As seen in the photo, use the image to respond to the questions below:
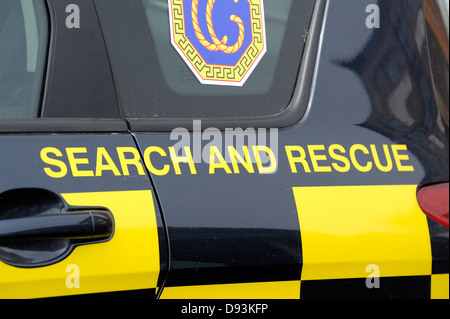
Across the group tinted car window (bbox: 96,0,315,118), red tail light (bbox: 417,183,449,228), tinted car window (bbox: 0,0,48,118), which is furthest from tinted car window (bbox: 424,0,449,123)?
tinted car window (bbox: 0,0,48,118)

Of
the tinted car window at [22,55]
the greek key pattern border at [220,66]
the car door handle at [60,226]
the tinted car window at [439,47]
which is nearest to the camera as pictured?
the car door handle at [60,226]

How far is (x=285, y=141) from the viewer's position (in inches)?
56.1

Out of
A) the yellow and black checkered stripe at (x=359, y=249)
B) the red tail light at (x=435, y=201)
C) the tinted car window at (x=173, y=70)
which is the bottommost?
the yellow and black checkered stripe at (x=359, y=249)

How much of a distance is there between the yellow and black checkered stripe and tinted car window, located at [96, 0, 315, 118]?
9.2 inches

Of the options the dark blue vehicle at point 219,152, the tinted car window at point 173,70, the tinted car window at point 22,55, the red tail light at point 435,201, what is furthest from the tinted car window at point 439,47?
the tinted car window at point 22,55

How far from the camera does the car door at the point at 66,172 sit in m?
1.22

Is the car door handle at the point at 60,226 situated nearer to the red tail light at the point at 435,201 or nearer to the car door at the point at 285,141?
the car door at the point at 285,141

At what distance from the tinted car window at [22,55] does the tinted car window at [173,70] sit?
13 cm

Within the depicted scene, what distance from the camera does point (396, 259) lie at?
1.41 m

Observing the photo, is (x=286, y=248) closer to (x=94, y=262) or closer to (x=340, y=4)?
(x=94, y=262)

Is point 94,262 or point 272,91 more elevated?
point 272,91

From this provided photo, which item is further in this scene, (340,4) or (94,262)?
(340,4)

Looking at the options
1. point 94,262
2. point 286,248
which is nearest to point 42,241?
point 94,262
